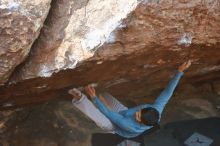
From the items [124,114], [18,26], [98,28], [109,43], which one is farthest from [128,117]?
[18,26]

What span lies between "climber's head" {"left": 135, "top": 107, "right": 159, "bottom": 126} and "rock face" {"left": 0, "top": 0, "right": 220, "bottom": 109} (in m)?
0.35

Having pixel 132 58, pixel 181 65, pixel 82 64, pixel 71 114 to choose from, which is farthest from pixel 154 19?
pixel 71 114

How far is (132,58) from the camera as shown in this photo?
114 inches

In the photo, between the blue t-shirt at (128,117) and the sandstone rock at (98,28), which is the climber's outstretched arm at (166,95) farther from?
the sandstone rock at (98,28)

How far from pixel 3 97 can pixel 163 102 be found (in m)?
1.21

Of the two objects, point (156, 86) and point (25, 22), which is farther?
point (156, 86)

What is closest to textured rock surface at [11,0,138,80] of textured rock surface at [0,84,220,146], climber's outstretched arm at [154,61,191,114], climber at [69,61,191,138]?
climber at [69,61,191,138]

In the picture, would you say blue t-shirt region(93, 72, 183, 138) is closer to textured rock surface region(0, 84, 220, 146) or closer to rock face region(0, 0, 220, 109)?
rock face region(0, 0, 220, 109)

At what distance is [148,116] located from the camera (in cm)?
292

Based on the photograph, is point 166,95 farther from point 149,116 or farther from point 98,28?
point 98,28

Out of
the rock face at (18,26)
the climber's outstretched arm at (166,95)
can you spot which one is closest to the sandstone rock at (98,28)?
the rock face at (18,26)

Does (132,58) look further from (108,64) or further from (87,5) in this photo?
(87,5)

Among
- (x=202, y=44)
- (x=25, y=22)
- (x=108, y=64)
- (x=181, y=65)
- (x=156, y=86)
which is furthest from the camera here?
(x=156, y=86)

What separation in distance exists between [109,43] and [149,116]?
64cm
